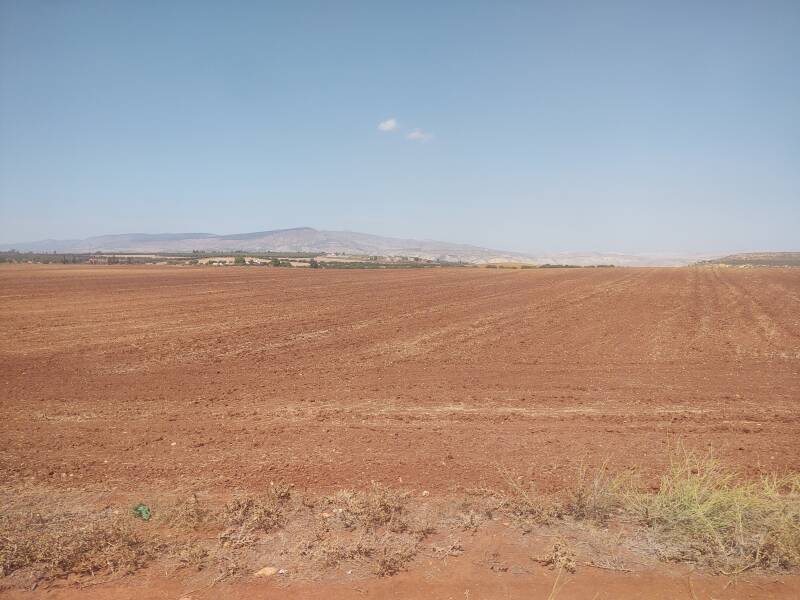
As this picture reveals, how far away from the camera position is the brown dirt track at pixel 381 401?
652 centimetres

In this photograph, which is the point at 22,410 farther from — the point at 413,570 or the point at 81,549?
the point at 413,570

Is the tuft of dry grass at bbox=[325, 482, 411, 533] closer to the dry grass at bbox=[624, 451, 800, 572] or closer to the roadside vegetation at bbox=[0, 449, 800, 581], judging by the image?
the roadside vegetation at bbox=[0, 449, 800, 581]

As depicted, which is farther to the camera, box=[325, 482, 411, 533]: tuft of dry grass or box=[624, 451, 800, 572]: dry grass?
box=[325, 482, 411, 533]: tuft of dry grass

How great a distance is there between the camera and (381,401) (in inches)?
379

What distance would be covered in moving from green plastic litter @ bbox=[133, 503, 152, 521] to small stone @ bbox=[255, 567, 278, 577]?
1638 mm

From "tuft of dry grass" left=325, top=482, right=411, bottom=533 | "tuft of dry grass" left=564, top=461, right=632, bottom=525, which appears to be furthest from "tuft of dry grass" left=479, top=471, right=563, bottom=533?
"tuft of dry grass" left=325, top=482, right=411, bottom=533

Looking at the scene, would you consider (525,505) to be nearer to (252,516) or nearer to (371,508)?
(371,508)

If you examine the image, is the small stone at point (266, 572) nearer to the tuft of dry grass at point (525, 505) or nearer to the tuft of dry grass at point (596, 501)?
the tuft of dry grass at point (525, 505)

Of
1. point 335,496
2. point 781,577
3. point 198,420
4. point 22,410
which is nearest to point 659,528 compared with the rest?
point 781,577

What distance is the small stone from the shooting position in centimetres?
434

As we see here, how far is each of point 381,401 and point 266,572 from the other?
5.34 meters

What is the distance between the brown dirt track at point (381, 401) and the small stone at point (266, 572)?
0.27m

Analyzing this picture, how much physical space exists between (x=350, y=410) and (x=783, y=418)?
7.49 m

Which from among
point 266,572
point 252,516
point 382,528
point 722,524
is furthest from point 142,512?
point 722,524
